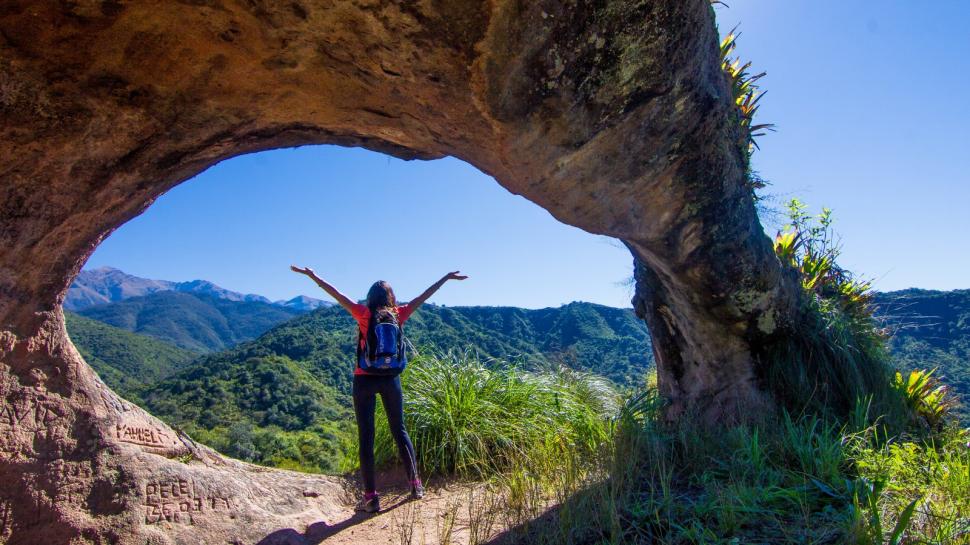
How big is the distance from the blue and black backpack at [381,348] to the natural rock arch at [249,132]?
47.7 inches

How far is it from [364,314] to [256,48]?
6.46ft

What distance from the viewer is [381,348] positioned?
372 cm

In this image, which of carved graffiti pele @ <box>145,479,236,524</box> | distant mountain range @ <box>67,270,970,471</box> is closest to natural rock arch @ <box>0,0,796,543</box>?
carved graffiti pele @ <box>145,479,236,524</box>

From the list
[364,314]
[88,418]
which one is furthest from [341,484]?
[88,418]

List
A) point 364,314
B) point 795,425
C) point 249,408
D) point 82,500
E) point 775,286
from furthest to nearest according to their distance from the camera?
point 249,408 < point 775,286 < point 795,425 < point 364,314 < point 82,500

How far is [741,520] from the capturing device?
8.57 feet

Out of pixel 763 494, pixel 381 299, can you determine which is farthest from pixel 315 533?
pixel 763 494

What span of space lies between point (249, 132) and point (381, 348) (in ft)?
5.39

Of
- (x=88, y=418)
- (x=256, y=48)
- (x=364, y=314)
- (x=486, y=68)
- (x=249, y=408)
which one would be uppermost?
(x=256, y=48)

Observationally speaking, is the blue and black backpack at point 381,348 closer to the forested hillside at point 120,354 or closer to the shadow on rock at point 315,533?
the shadow on rock at point 315,533

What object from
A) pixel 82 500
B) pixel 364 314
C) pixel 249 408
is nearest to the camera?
pixel 82 500

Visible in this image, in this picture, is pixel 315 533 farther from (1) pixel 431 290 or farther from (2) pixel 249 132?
(2) pixel 249 132

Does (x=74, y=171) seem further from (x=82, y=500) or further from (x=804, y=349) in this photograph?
(x=804, y=349)

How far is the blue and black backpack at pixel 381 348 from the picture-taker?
3721mm
